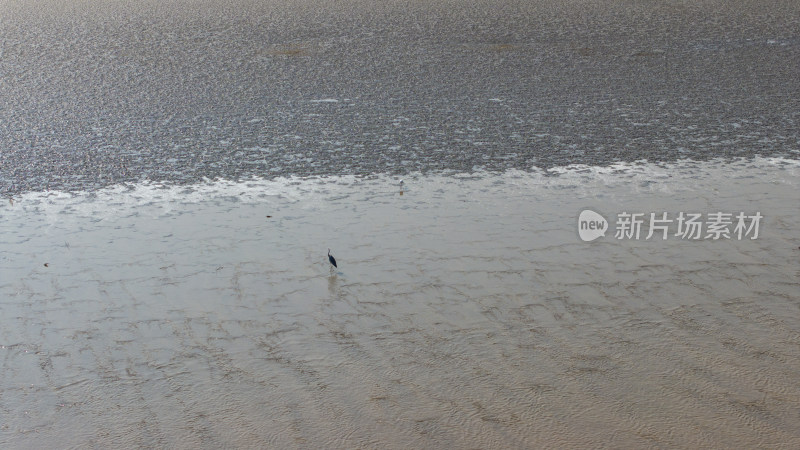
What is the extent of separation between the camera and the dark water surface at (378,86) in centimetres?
442

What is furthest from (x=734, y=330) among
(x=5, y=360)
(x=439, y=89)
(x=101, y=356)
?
(x=439, y=89)

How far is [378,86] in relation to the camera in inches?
220

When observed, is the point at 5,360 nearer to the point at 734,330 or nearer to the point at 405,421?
A: the point at 405,421

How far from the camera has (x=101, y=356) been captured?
258 cm

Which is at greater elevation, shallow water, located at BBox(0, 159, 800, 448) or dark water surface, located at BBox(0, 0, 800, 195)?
dark water surface, located at BBox(0, 0, 800, 195)

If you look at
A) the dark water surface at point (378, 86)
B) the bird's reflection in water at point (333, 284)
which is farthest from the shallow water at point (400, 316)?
the dark water surface at point (378, 86)
